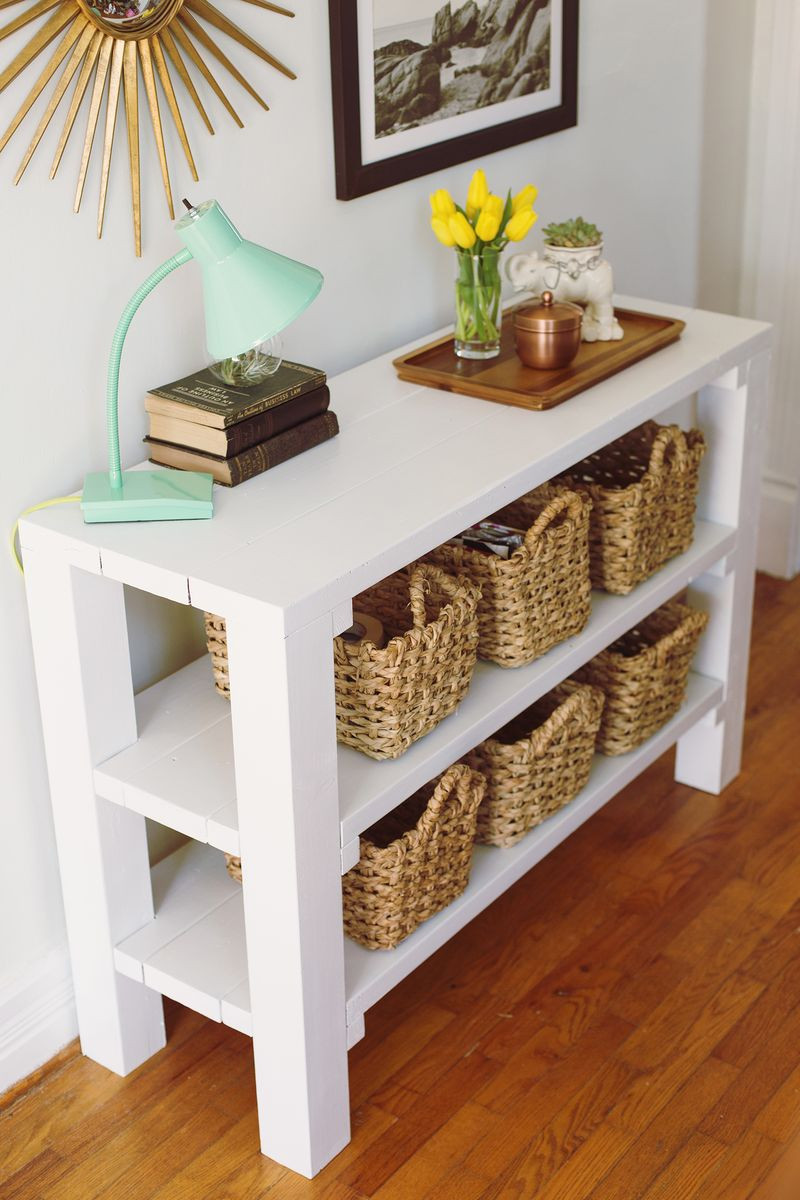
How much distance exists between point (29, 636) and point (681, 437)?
1.05m

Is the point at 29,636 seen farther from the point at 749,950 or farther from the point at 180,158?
the point at 749,950

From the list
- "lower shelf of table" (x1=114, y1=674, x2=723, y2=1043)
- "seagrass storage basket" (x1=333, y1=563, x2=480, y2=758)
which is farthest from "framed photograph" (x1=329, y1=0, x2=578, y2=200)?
"lower shelf of table" (x1=114, y1=674, x2=723, y2=1043)

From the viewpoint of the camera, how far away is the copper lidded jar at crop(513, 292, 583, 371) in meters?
2.10

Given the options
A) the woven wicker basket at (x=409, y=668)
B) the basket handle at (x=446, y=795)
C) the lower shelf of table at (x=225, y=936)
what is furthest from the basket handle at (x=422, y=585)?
the lower shelf of table at (x=225, y=936)

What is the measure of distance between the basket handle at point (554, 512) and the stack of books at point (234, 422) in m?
0.32

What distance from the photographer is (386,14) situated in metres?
2.12

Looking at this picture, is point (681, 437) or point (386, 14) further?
point (681, 437)

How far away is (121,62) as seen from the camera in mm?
1761

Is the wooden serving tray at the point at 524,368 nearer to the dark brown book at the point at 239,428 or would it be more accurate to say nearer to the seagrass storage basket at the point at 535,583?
the seagrass storage basket at the point at 535,583

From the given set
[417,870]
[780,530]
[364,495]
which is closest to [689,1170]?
[417,870]

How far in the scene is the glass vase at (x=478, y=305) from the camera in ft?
7.09

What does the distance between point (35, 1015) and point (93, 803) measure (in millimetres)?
390

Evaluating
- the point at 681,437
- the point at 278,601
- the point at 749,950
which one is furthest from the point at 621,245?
the point at 278,601

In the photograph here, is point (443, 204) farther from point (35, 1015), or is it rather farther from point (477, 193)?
point (35, 1015)
